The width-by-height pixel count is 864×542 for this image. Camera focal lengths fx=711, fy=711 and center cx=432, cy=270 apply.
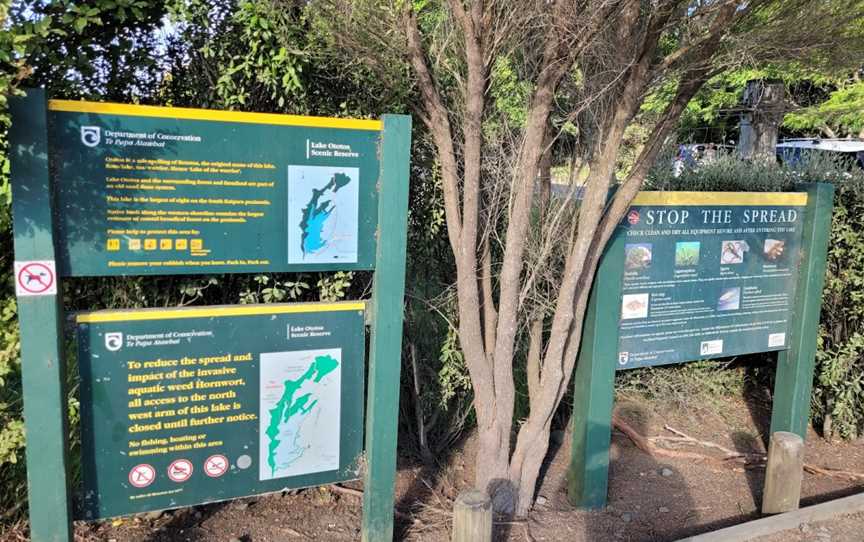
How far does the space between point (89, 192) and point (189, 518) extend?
1978 millimetres

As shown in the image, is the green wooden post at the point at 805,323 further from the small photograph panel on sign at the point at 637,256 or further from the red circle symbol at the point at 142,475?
the red circle symbol at the point at 142,475

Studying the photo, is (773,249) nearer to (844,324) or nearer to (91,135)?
(844,324)

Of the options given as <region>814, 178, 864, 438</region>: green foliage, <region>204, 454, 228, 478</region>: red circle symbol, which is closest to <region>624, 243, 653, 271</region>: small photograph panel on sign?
<region>814, 178, 864, 438</region>: green foliage

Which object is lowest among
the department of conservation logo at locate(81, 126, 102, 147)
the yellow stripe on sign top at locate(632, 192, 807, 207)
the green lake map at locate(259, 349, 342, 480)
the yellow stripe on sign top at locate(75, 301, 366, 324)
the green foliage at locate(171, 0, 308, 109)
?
the green lake map at locate(259, 349, 342, 480)

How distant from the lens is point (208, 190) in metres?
3.05

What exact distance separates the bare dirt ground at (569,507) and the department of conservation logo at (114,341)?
1279mm

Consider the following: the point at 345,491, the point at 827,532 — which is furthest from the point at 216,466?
the point at 827,532

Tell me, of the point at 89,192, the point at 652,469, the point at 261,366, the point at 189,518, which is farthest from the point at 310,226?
the point at 652,469

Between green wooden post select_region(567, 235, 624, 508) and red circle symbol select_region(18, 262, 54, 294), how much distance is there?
9.29 feet

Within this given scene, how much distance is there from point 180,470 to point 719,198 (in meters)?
3.59

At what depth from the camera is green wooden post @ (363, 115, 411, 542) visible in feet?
11.0

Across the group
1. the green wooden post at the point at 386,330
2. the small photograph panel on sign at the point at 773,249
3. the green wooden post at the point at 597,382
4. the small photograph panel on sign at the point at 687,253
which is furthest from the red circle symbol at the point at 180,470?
the small photograph panel on sign at the point at 773,249

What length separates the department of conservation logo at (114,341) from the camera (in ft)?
9.77

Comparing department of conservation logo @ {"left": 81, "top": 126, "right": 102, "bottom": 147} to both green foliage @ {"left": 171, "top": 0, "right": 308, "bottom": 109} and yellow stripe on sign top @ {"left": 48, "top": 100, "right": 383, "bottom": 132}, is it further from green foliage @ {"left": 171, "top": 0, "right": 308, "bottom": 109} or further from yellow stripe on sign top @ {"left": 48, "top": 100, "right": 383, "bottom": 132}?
green foliage @ {"left": 171, "top": 0, "right": 308, "bottom": 109}
